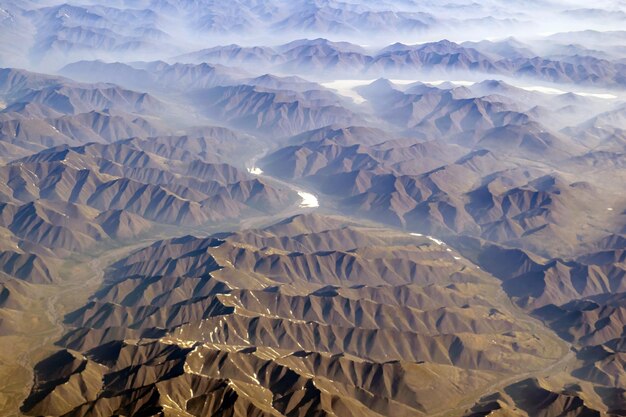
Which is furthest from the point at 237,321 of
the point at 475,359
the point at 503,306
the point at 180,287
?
the point at 503,306

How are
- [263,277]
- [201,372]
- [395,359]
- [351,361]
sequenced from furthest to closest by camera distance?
1. [263,277]
2. [395,359]
3. [351,361]
4. [201,372]

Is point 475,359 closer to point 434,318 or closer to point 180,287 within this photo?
point 434,318

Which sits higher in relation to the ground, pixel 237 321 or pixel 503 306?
pixel 237 321

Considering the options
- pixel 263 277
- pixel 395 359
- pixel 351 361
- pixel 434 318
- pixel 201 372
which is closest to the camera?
pixel 201 372

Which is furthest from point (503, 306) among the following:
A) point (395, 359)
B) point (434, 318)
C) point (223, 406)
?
point (223, 406)

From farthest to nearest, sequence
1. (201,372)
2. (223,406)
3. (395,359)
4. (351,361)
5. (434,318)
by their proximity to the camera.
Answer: (434,318) → (395,359) → (351,361) → (201,372) → (223,406)

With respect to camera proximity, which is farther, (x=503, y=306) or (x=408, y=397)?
(x=503, y=306)

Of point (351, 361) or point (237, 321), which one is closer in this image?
point (351, 361)

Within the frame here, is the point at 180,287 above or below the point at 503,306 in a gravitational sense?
above

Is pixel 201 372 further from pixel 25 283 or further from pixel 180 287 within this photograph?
Answer: pixel 25 283
